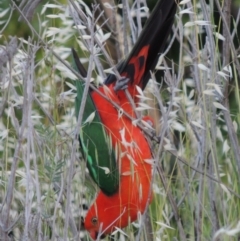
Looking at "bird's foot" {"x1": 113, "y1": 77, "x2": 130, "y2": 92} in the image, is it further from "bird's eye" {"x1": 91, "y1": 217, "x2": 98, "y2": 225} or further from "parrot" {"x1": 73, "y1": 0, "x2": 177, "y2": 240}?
"bird's eye" {"x1": 91, "y1": 217, "x2": 98, "y2": 225}

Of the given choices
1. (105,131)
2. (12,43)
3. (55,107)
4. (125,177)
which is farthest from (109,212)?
(12,43)

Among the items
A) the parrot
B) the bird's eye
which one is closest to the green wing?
the parrot

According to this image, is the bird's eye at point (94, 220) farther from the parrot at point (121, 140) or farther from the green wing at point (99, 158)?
the green wing at point (99, 158)

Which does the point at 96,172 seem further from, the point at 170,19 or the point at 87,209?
the point at 170,19

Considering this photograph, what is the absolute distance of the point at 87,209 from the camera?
2836 millimetres

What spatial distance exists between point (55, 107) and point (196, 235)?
0.65 m

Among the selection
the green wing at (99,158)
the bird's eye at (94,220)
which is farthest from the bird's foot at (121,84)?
the bird's eye at (94,220)

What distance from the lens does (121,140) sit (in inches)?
98.3

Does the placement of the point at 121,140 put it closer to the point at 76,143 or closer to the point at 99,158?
the point at 99,158

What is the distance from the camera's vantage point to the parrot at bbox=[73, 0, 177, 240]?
255 cm

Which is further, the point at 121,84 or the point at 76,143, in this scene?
the point at 121,84

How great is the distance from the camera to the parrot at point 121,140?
100 inches

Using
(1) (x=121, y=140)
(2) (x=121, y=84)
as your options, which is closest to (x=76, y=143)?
(1) (x=121, y=140)

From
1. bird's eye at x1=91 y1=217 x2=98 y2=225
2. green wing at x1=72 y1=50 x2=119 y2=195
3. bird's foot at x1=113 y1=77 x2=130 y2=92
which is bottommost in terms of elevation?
bird's eye at x1=91 y1=217 x2=98 y2=225
